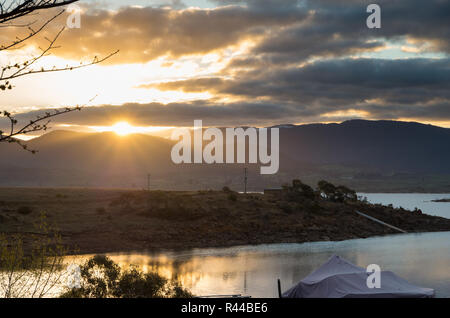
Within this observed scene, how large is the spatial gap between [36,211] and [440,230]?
77.4m

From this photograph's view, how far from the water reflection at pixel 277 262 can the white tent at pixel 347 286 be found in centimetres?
1166

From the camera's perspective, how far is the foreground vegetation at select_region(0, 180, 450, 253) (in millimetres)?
71750

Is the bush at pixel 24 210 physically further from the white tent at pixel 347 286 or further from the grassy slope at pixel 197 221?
the white tent at pixel 347 286

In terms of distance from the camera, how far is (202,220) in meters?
83.0

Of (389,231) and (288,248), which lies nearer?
(288,248)

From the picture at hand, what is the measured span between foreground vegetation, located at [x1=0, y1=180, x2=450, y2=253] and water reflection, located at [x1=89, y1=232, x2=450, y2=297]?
17.5ft

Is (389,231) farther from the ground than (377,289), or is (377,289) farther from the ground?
(389,231)

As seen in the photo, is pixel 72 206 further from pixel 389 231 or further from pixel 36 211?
pixel 389 231

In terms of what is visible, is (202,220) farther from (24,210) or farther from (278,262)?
(24,210)

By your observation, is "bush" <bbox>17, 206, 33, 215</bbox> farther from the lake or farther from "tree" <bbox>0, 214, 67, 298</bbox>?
the lake

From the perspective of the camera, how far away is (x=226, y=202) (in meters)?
94.4
